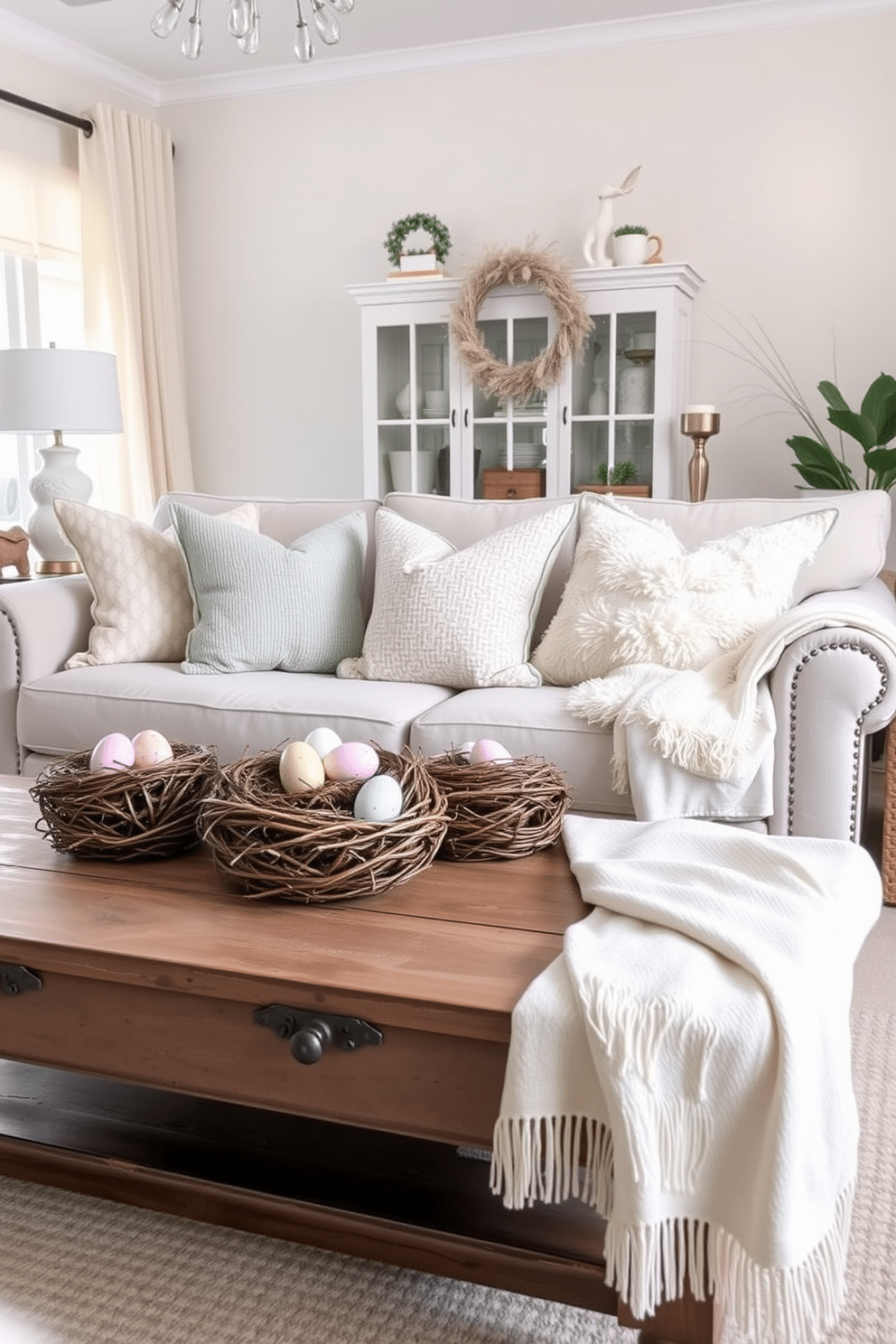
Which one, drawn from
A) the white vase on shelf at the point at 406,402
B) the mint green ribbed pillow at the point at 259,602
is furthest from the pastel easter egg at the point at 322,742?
the white vase on shelf at the point at 406,402

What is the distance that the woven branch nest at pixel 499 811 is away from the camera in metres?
1.45

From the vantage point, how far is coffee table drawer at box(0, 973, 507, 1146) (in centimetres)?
106

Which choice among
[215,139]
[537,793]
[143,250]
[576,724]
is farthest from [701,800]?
[215,139]

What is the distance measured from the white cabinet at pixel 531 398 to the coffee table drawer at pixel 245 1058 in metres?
3.10

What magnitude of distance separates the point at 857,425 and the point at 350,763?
8.67 ft

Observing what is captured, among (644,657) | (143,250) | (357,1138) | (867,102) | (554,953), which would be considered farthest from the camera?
(143,250)

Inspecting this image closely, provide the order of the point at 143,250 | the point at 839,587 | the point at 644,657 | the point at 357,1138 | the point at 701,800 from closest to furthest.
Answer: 1. the point at 357,1138
2. the point at 701,800
3. the point at 644,657
4. the point at 839,587
5. the point at 143,250

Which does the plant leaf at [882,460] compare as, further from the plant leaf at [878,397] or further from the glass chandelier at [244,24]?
the glass chandelier at [244,24]

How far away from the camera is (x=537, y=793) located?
146 centimetres

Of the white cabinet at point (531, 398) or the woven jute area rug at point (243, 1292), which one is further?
the white cabinet at point (531, 398)

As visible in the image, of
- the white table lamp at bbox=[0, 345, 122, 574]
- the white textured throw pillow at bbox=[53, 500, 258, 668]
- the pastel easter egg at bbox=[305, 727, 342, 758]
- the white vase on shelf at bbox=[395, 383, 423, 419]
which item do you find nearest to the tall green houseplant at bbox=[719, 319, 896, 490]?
the white vase on shelf at bbox=[395, 383, 423, 419]

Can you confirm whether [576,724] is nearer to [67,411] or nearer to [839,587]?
[839,587]

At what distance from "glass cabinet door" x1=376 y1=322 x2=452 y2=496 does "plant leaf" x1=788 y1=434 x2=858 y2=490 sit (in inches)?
48.5

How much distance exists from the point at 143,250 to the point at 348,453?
1.13m
